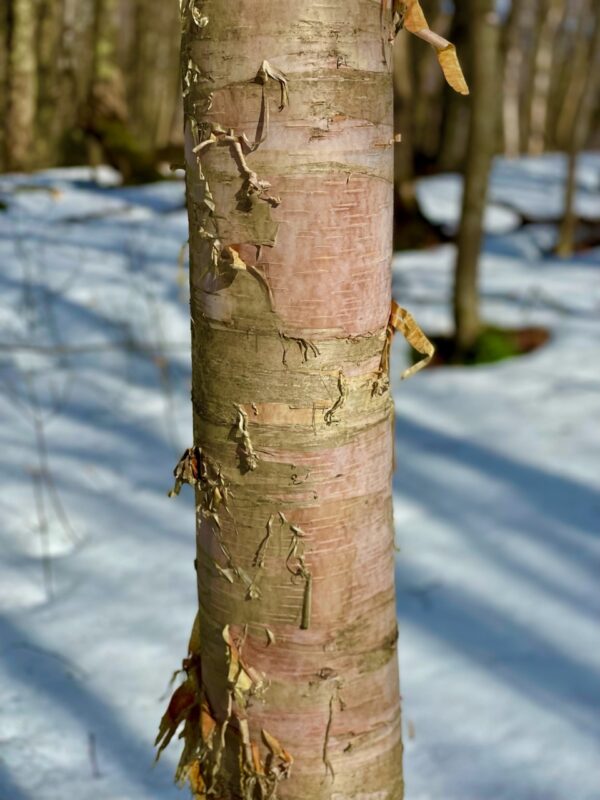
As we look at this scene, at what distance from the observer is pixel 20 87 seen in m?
8.36

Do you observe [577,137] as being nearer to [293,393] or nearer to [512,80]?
[293,393]

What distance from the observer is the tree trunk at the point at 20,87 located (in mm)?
8055

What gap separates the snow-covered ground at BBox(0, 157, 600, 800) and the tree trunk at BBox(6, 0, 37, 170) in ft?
11.5

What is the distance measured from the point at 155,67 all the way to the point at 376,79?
17.5 metres

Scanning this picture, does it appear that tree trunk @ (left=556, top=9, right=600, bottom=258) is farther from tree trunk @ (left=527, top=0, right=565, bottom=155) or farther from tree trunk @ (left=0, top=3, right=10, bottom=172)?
tree trunk @ (left=527, top=0, right=565, bottom=155)

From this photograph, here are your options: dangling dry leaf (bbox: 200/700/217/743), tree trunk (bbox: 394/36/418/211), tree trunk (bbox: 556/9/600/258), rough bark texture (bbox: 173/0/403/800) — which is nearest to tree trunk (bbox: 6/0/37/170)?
tree trunk (bbox: 394/36/418/211)

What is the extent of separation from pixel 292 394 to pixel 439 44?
0.43m

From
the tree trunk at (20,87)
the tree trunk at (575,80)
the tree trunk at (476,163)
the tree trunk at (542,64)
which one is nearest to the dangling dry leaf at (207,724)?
the tree trunk at (476,163)

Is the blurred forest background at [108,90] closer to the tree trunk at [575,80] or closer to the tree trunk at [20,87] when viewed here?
the tree trunk at [20,87]

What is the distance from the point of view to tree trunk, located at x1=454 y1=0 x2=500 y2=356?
4.21 meters

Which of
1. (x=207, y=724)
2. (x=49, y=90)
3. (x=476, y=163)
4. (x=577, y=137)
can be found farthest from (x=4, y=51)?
(x=207, y=724)

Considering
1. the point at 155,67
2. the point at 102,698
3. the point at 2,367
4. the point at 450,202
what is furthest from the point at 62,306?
the point at 155,67

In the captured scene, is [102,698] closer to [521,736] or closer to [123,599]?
[123,599]

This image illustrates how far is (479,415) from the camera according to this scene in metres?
3.98
